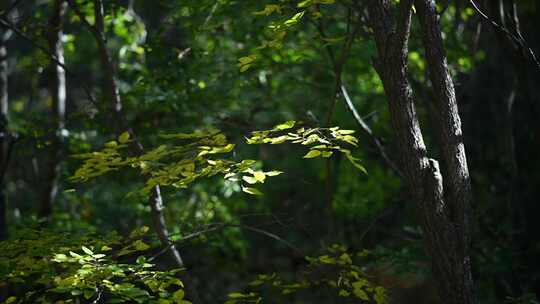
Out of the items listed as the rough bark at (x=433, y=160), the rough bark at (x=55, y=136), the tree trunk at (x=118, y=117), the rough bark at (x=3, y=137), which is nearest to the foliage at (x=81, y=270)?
the tree trunk at (x=118, y=117)

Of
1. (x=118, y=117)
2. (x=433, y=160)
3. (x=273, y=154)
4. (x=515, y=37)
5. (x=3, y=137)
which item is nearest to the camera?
(x=433, y=160)

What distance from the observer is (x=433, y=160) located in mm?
2436

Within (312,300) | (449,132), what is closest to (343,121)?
(312,300)

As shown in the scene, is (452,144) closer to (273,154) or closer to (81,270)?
(81,270)

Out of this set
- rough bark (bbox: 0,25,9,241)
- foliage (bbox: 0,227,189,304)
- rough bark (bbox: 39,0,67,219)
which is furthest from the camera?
rough bark (bbox: 39,0,67,219)

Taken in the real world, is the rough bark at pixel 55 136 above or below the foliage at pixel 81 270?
above

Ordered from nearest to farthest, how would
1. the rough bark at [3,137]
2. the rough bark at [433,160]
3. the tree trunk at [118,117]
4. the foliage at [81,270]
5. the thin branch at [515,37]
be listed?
the foliage at [81,270] < the rough bark at [433,160] < the thin branch at [515,37] < the tree trunk at [118,117] < the rough bark at [3,137]

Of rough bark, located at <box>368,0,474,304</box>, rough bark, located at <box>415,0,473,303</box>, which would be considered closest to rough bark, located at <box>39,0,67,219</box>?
→ rough bark, located at <box>368,0,474,304</box>

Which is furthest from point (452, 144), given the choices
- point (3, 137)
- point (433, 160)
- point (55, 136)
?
point (3, 137)

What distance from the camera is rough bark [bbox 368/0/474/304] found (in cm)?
241

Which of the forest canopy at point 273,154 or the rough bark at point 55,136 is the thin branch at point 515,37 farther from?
the rough bark at point 55,136

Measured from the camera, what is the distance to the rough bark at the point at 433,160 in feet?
7.91

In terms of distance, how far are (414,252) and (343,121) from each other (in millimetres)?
1813

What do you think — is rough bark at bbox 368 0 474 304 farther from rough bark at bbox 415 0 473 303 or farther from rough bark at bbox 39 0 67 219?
rough bark at bbox 39 0 67 219
